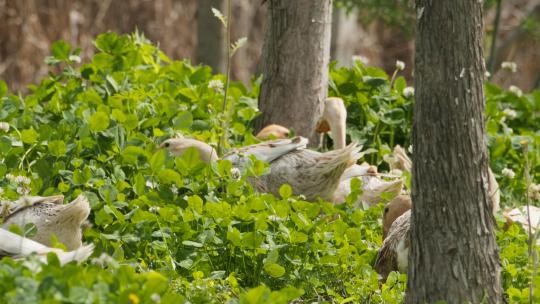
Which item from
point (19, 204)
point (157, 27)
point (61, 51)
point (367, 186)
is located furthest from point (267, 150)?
point (157, 27)

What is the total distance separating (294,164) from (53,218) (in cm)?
148

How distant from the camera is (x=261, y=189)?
500 cm

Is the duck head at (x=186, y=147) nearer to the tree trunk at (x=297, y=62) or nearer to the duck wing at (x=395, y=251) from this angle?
the tree trunk at (x=297, y=62)

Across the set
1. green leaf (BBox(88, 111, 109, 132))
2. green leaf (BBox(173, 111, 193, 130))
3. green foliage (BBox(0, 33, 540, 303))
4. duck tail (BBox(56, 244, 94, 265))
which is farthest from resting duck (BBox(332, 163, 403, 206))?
duck tail (BBox(56, 244, 94, 265))

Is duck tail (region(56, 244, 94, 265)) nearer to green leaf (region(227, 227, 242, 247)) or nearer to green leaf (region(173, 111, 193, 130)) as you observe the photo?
green leaf (region(227, 227, 242, 247))

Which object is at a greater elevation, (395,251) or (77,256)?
(77,256)

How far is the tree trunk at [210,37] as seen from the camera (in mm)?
7301

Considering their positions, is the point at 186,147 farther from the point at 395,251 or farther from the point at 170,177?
the point at 395,251

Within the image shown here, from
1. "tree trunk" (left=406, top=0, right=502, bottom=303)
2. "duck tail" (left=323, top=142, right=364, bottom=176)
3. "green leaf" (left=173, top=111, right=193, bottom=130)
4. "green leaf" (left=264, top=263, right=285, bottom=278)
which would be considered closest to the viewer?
"tree trunk" (left=406, top=0, right=502, bottom=303)

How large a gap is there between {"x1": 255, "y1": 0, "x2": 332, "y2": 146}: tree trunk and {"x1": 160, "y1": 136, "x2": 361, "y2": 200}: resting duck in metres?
0.72

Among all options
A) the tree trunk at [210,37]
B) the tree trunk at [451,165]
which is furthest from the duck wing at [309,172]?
the tree trunk at [210,37]

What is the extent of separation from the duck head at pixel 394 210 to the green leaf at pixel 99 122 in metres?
1.56

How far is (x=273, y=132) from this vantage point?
18.1 feet

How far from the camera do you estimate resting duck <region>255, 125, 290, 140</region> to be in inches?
215
